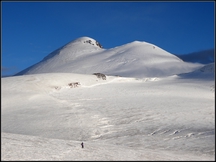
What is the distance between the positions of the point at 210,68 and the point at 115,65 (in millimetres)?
39722

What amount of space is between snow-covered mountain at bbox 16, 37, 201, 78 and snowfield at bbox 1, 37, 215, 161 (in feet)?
127

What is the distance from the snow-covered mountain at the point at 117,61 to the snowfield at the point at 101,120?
38.8 m

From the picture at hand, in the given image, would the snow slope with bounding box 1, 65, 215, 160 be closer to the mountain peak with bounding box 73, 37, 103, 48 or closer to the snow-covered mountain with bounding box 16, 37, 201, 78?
the snow-covered mountain with bounding box 16, 37, 201, 78

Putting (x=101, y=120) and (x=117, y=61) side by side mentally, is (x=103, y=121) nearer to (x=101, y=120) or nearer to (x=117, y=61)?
(x=101, y=120)

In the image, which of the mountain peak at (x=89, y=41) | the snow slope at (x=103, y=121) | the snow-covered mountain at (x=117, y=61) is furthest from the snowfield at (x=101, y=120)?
the mountain peak at (x=89, y=41)

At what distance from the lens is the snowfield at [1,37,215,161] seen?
1366 cm

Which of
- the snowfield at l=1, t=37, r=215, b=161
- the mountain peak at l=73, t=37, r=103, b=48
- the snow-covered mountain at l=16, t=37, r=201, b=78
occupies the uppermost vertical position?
the mountain peak at l=73, t=37, r=103, b=48

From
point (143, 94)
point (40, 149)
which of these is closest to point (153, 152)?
point (40, 149)

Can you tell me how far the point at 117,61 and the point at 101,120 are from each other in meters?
68.8

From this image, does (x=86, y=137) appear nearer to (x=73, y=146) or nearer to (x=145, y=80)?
(x=73, y=146)

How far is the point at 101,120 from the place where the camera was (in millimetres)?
21547

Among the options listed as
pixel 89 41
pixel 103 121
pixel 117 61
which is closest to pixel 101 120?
pixel 103 121

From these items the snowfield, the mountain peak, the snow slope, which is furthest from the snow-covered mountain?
the snow slope

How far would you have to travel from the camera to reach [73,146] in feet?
47.0
